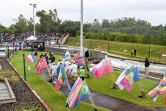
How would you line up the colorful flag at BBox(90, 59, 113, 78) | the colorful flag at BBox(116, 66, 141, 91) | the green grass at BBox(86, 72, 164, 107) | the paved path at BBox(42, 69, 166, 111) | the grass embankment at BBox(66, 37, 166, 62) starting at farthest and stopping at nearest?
the grass embankment at BBox(66, 37, 166, 62)
the colorful flag at BBox(90, 59, 113, 78)
the colorful flag at BBox(116, 66, 141, 91)
the green grass at BBox(86, 72, 164, 107)
the paved path at BBox(42, 69, 166, 111)

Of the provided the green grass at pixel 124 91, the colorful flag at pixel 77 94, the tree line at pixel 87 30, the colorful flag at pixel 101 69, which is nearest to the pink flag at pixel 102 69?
the colorful flag at pixel 101 69

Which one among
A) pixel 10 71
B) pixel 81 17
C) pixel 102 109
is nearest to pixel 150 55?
pixel 81 17

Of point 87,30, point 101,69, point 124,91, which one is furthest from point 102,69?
point 87,30

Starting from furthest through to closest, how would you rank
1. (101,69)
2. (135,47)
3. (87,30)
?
1. (87,30)
2. (135,47)
3. (101,69)

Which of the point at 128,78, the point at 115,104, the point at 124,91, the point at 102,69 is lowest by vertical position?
the point at 115,104

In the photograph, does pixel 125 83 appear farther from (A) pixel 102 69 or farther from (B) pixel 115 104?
(A) pixel 102 69

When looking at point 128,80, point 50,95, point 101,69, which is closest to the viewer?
point 128,80

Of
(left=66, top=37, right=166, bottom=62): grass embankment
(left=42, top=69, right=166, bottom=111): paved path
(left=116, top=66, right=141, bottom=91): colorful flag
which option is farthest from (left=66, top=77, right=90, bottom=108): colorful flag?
(left=66, top=37, right=166, bottom=62): grass embankment

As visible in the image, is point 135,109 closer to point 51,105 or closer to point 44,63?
point 51,105

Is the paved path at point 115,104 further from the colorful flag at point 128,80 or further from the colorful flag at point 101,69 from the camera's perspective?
the colorful flag at point 101,69

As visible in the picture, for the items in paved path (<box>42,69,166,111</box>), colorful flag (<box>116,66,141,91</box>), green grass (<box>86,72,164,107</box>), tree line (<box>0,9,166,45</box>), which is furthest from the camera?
tree line (<box>0,9,166,45</box>)

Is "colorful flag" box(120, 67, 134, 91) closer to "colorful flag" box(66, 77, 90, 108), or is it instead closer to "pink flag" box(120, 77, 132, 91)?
"pink flag" box(120, 77, 132, 91)

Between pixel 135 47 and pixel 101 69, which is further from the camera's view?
pixel 135 47

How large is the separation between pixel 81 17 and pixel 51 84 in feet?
27.3
